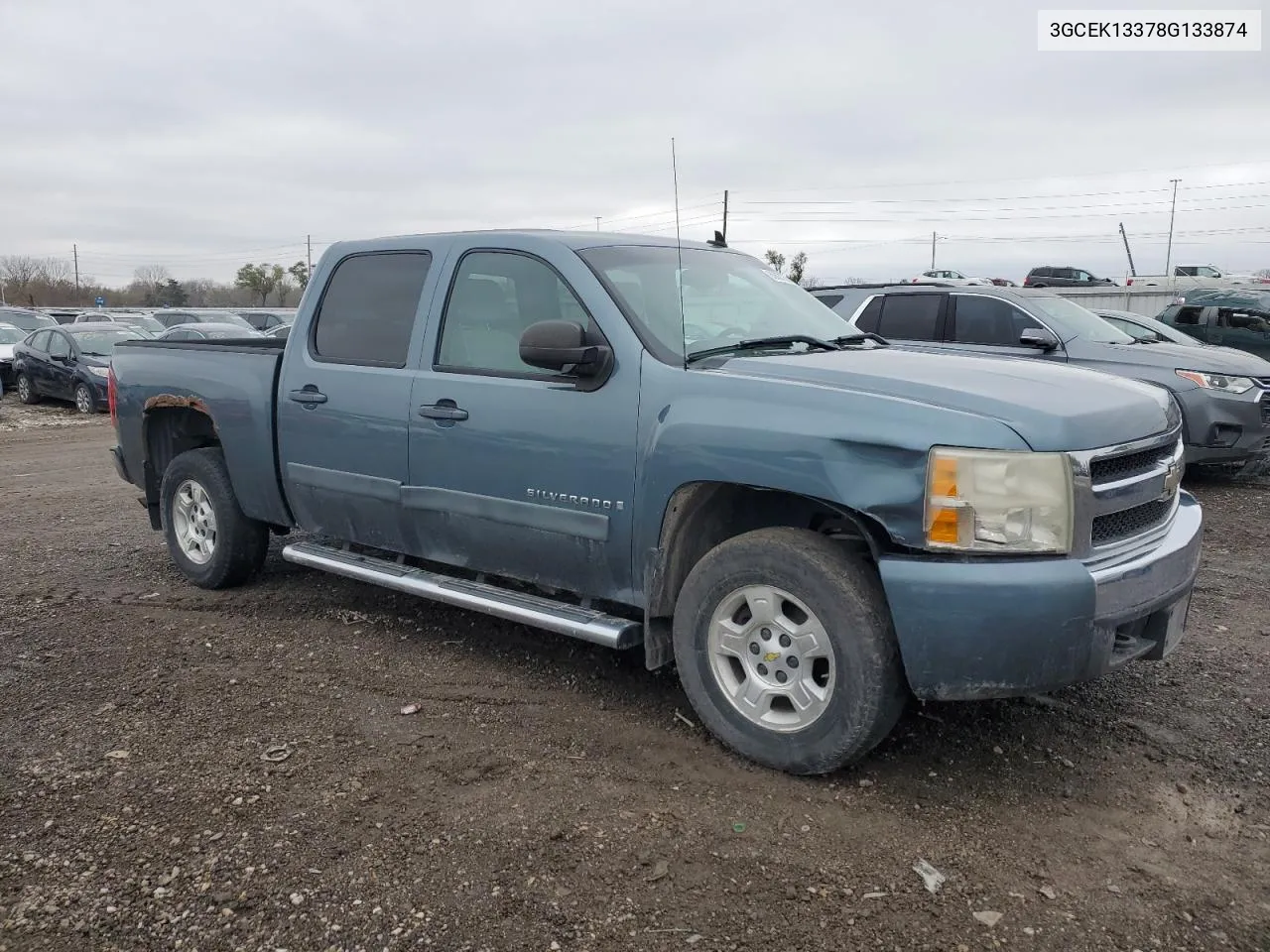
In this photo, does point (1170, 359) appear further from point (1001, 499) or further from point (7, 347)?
point (7, 347)

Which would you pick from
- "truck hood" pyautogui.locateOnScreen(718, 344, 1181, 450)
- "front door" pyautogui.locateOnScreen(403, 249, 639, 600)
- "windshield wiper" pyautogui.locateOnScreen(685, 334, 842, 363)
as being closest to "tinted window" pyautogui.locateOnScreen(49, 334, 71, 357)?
"front door" pyautogui.locateOnScreen(403, 249, 639, 600)

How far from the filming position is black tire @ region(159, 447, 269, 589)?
573cm

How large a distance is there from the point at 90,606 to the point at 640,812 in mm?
3812

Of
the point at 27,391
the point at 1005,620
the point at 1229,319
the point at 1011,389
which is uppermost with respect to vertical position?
the point at 1229,319

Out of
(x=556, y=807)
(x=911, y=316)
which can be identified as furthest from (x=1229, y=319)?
(x=556, y=807)

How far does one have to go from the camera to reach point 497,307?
4.54 meters

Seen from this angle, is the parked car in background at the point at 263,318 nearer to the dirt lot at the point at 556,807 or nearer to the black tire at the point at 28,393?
the black tire at the point at 28,393

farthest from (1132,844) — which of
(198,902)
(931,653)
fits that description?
(198,902)

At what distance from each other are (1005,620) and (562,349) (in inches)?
71.5

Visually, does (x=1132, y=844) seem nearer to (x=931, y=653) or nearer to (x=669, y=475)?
(x=931, y=653)

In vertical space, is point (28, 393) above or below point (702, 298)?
below

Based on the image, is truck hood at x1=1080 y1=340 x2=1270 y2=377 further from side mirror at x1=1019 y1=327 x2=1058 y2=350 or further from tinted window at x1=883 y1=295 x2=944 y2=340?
tinted window at x1=883 y1=295 x2=944 y2=340

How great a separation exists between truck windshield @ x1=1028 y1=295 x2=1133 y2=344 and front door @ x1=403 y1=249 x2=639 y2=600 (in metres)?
6.35

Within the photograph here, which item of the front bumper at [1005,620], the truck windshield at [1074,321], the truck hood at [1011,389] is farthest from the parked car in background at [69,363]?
the front bumper at [1005,620]
